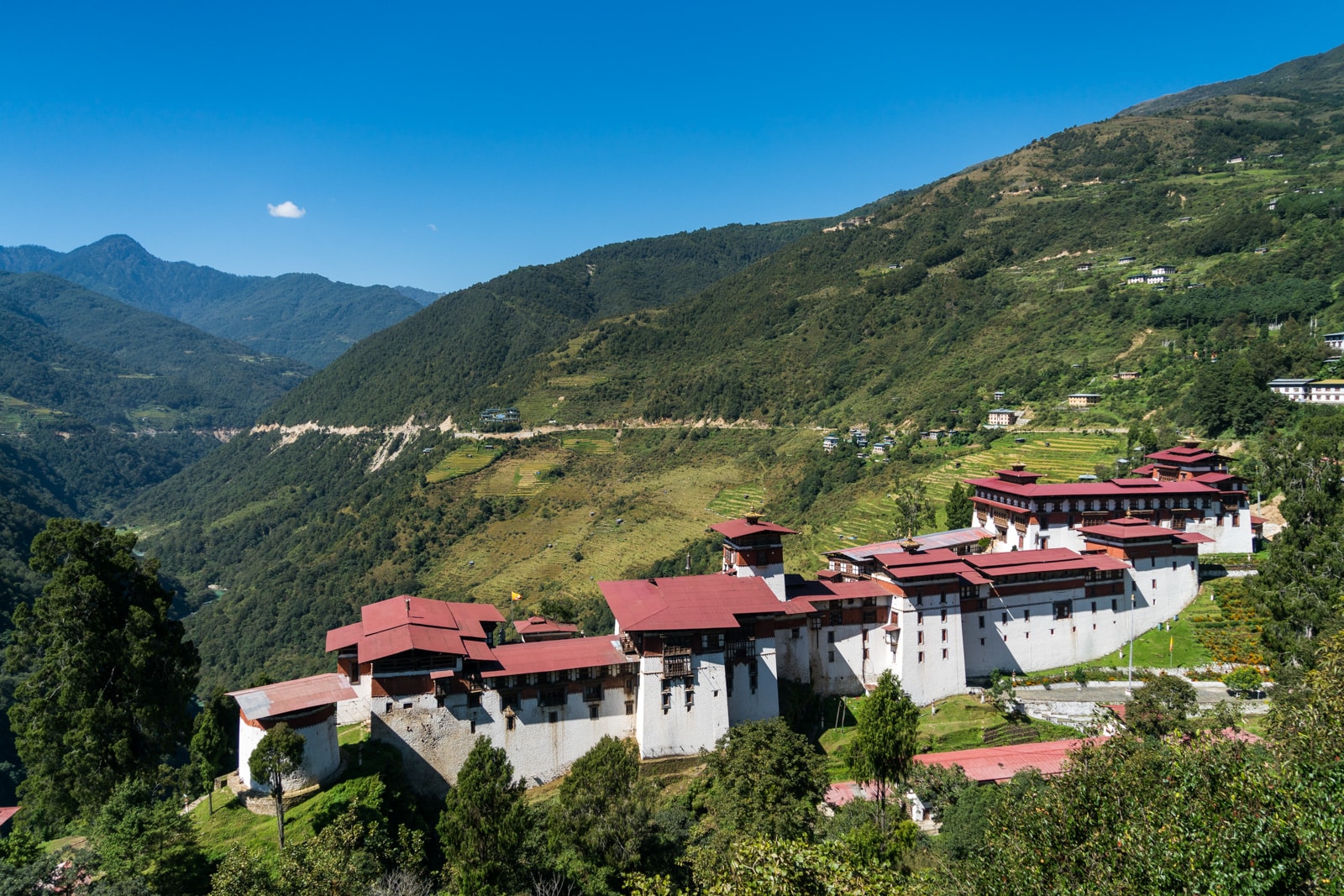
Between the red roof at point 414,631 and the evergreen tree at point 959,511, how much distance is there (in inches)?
1456

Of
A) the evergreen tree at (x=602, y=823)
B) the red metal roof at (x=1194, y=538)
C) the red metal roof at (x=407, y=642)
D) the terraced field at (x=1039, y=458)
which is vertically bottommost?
the evergreen tree at (x=602, y=823)

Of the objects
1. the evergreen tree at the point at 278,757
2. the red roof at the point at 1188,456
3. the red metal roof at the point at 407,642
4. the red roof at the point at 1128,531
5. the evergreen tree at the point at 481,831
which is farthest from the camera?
the red roof at the point at 1188,456

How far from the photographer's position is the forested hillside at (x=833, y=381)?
84.8 metres

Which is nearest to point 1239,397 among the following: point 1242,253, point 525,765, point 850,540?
point 850,540

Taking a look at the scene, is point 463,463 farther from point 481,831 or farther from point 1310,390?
point 1310,390

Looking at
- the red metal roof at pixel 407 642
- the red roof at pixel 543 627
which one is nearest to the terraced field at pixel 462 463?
the red roof at pixel 543 627

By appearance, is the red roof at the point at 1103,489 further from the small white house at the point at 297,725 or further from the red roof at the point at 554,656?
the small white house at the point at 297,725

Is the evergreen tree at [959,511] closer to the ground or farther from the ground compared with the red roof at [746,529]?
closer to the ground

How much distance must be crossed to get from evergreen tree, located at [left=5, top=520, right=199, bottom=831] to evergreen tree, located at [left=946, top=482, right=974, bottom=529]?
169 feet

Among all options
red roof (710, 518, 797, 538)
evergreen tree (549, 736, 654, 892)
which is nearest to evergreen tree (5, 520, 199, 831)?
evergreen tree (549, 736, 654, 892)

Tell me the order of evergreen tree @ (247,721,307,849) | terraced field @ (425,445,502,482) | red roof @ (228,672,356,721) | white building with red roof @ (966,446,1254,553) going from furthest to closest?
terraced field @ (425,445,502,482) < white building with red roof @ (966,446,1254,553) < red roof @ (228,672,356,721) < evergreen tree @ (247,721,307,849)

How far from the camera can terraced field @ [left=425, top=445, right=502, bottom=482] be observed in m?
130

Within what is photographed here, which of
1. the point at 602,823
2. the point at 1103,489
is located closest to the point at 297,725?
the point at 602,823

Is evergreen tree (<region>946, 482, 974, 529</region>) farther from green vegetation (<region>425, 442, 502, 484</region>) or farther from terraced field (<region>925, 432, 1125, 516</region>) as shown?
green vegetation (<region>425, 442, 502, 484</region>)
